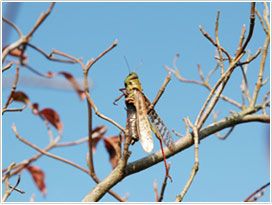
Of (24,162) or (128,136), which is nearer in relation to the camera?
(128,136)

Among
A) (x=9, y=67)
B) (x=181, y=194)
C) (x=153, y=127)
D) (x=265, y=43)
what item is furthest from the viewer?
(x=265, y=43)

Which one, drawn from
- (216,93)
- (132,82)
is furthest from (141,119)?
(216,93)

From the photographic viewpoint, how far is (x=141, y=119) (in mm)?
2000

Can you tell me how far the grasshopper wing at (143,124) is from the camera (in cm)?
184

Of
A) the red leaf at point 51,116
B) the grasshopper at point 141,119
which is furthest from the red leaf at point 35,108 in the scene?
the grasshopper at point 141,119

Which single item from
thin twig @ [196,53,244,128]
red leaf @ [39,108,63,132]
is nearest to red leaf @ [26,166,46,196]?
red leaf @ [39,108,63,132]

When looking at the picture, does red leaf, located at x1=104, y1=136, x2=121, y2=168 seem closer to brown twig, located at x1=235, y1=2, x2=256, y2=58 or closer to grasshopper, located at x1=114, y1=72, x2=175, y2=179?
grasshopper, located at x1=114, y1=72, x2=175, y2=179

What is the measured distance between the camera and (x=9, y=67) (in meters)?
1.75

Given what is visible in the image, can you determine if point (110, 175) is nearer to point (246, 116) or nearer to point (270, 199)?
point (270, 199)

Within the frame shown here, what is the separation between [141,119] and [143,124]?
0.04 meters

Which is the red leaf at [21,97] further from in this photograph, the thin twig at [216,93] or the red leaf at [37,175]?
the thin twig at [216,93]

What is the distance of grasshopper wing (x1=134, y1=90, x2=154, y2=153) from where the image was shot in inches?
Answer: 72.4

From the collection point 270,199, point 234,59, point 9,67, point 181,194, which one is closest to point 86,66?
point 9,67

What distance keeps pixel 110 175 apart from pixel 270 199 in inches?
36.2
